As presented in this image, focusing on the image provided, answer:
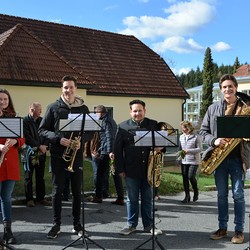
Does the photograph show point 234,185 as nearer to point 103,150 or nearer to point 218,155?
point 218,155

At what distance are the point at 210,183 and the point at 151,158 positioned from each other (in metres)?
6.60

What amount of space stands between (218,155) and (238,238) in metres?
1.24

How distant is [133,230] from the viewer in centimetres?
636

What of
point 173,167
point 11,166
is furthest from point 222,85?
point 173,167

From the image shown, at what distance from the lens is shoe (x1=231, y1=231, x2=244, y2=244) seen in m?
5.84

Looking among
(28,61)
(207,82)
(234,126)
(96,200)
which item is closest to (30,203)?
(96,200)

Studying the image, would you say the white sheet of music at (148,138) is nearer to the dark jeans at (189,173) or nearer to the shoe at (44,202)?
the shoe at (44,202)

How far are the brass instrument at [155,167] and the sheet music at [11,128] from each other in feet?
6.78

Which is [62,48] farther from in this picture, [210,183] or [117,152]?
[117,152]

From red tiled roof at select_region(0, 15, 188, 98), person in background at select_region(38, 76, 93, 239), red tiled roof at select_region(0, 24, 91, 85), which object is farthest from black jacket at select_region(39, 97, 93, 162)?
red tiled roof at select_region(0, 15, 188, 98)

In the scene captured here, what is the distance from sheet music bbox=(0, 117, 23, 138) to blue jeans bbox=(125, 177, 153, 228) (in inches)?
80.9

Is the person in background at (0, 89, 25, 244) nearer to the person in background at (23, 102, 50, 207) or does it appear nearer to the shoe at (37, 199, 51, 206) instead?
the person in background at (23, 102, 50, 207)

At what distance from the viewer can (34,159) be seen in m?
8.11

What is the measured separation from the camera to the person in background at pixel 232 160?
19.0ft
